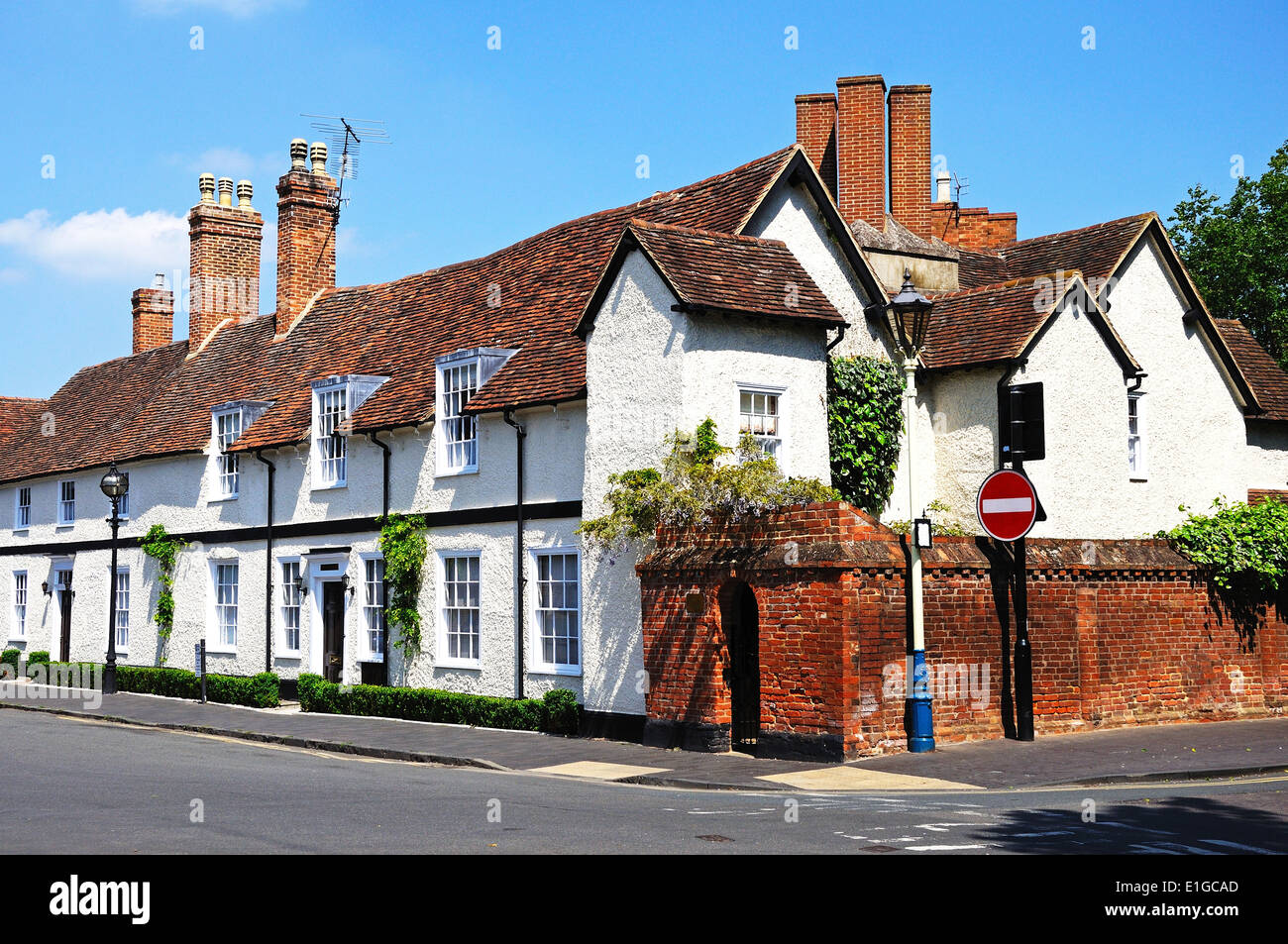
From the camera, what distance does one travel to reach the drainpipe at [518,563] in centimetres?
2094

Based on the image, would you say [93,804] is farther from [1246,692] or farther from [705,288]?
[1246,692]

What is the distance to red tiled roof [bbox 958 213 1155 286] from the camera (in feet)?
73.2

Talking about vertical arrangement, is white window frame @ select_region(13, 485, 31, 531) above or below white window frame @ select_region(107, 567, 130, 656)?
above

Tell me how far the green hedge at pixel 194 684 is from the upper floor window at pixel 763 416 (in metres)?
12.2

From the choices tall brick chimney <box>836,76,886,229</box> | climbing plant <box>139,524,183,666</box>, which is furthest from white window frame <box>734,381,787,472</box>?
climbing plant <box>139,524,183,666</box>

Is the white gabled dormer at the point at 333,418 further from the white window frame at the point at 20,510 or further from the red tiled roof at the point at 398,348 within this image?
the white window frame at the point at 20,510

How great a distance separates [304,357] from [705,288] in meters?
14.1

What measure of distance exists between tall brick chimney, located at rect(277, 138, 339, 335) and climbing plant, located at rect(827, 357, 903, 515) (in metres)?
16.1

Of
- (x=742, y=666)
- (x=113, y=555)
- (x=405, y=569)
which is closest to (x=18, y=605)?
(x=113, y=555)

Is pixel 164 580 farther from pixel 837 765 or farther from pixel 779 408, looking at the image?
pixel 837 765

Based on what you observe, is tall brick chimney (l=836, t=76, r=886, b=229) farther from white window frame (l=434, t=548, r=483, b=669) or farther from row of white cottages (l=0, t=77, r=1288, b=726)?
white window frame (l=434, t=548, r=483, b=669)

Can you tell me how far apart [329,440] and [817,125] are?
11.5 metres

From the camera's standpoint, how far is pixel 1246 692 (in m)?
20.8

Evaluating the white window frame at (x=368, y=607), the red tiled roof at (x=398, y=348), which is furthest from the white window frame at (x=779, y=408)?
the white window frame at (x=368, y=607)
